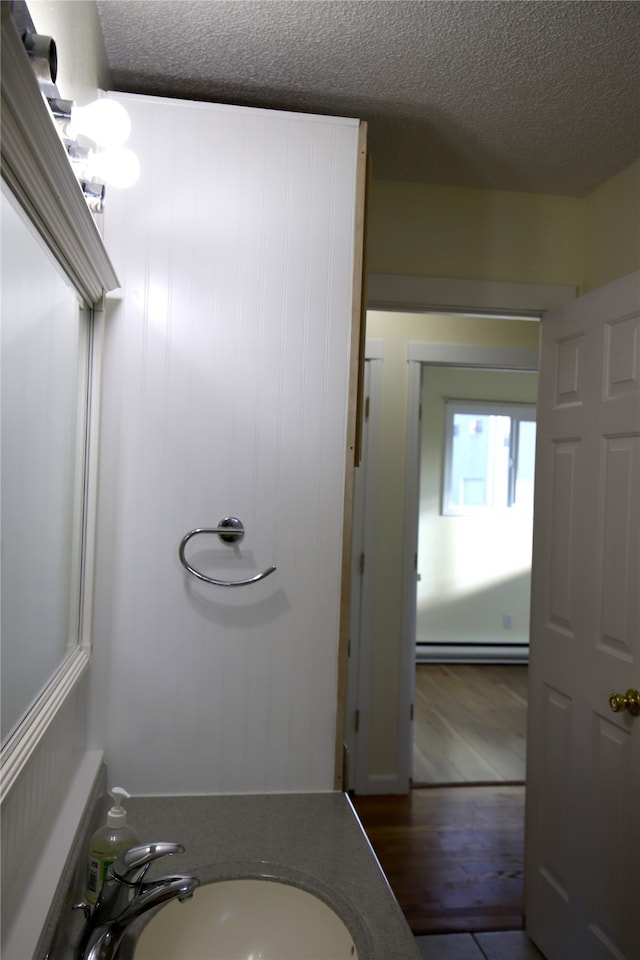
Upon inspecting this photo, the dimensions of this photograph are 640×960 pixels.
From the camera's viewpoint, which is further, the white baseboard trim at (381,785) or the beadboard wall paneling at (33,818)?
the white baseboard trim at (381,785)

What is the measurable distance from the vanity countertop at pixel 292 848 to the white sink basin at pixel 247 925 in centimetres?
2

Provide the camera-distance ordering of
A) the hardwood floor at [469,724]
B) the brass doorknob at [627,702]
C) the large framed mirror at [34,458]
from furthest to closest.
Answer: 1. the hardwood floor at [469,724]
2. the brass doorknob at [627,702]
3. the large framed mirror at [34,458]

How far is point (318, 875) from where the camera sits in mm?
1309

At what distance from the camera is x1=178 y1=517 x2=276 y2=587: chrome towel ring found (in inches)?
66.7

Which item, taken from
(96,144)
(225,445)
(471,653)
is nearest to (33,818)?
(225,445)

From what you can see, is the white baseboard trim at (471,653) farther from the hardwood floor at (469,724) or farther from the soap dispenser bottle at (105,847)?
the soap dispenser bottle at (105,847)

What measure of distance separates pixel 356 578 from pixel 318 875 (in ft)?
6.78

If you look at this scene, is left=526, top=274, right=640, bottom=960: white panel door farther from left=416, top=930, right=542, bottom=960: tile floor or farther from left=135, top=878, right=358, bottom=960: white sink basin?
left=135, top=878, right=358, bottom=960: white sink basin

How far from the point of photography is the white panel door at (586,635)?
1979mm

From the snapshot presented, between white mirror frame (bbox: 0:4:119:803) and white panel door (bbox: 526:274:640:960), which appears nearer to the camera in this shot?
white mirror frame (bbox: 0:4:119:803)

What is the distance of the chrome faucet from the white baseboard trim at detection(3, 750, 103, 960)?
60 millimetres

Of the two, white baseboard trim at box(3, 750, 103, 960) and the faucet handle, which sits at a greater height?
the faucet handle

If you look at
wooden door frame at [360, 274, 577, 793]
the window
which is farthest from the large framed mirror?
the window

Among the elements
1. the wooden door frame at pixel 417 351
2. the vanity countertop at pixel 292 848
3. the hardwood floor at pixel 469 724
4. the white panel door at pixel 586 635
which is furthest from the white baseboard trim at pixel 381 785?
the vanity countertop at pixel 292 848
